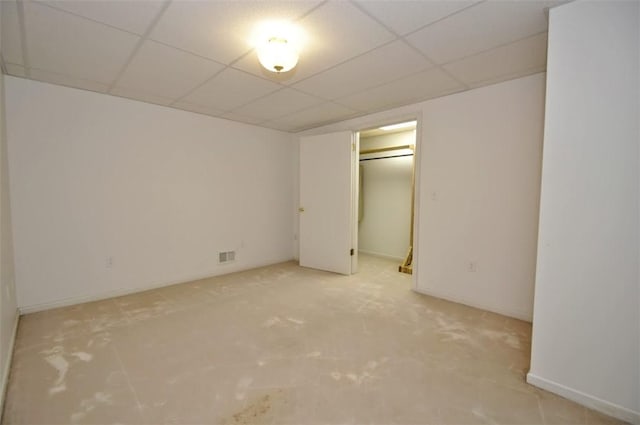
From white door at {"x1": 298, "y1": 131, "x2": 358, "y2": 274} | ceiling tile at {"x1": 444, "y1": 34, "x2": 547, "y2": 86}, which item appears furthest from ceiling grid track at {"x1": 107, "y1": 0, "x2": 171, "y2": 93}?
white door at {"x1": 298, "y1": 131, "x2": 358, "y2": 274}

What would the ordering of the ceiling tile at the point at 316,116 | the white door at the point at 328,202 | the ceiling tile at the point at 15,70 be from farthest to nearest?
the white door at the point at 328,202
the ceiling tile at the point at 316,116
the ceiling tile at the point at 15,70

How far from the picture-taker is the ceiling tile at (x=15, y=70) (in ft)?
7.67

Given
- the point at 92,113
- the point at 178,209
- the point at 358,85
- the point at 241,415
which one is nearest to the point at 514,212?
the point at 358,85

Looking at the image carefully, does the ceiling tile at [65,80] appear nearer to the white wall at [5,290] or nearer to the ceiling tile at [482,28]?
the white wall at [5,290]

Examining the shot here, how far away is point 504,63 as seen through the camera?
2.29 meters

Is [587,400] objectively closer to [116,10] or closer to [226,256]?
[116,10]

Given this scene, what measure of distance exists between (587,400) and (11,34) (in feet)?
13.5

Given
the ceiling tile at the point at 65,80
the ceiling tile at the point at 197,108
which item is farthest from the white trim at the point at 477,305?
the ceiling tile at the point at 65,80

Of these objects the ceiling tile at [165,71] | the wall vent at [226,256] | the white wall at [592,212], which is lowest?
the wall vent at [226,256]

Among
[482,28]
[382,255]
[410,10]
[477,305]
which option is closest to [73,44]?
[410,10]

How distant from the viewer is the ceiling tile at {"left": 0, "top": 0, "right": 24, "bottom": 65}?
5.32 ft

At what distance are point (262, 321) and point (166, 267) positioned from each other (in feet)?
5.59

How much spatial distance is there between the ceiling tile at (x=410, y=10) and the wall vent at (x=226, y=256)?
11.2 ft

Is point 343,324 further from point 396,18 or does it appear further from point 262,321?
point 396,18
